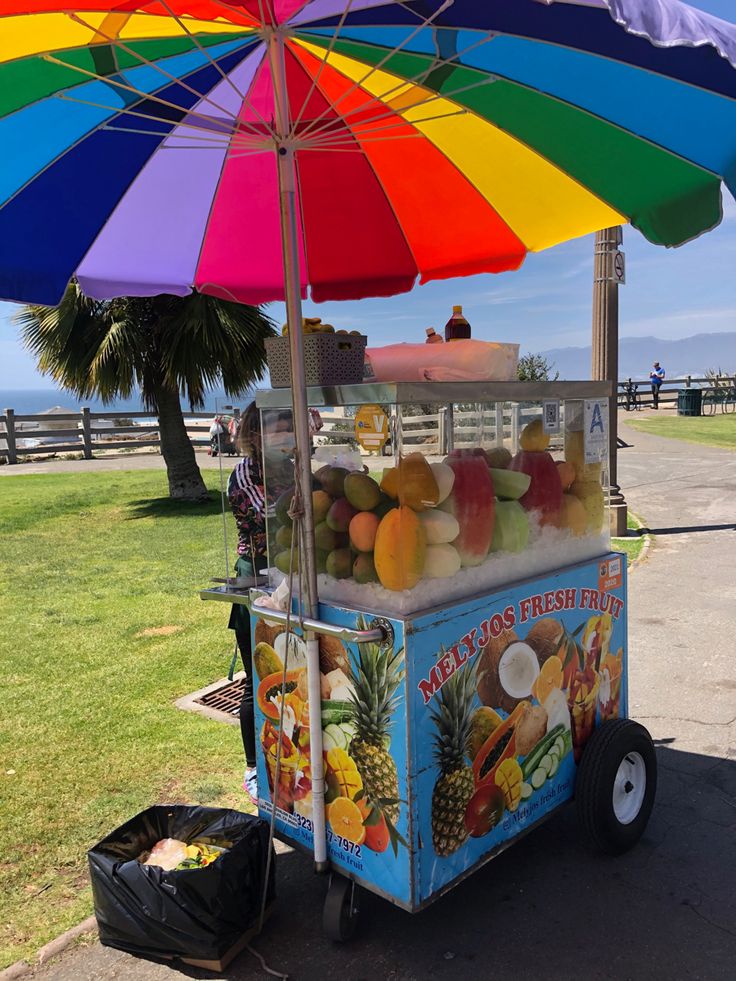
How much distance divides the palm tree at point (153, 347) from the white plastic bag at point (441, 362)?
8.86 m

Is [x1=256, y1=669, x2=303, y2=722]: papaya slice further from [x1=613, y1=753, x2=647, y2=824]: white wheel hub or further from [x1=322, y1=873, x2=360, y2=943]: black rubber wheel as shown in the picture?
[x1=613, y1=753, x2=647, y2=824]: white wheel hub

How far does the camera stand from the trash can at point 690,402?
90.1 ft

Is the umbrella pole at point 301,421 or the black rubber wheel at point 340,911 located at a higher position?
the umbrella pole at point 301,421

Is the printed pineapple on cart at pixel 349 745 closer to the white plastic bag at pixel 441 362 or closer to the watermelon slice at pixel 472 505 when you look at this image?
the watermelon slice at pixel 472 505

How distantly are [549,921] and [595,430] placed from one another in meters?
1.88

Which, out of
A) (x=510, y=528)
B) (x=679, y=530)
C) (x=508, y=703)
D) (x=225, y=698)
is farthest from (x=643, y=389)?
(x=508, y=703)

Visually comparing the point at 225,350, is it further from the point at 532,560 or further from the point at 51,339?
the point at 532,560

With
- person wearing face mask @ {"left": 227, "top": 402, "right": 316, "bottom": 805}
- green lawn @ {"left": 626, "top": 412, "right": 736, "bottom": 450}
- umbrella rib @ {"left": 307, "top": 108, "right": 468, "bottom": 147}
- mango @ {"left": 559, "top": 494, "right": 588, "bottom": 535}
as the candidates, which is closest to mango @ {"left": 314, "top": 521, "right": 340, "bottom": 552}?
person wearing face mask @ {"left": 227, "top": 402, "right": 316, "bottom": 805}

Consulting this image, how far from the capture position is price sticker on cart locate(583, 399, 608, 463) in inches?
125

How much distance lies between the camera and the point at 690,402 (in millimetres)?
27703

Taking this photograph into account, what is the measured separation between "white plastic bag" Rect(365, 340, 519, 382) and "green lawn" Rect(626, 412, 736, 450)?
16615 mm

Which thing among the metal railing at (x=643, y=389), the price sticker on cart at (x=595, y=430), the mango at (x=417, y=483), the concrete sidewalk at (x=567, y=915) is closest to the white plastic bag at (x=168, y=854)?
the concrete sidewalk at (x=567, y=915)

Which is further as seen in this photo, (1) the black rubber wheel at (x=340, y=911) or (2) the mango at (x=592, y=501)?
(2) the mango at (x=592, y=501)

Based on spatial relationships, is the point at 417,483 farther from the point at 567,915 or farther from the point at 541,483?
the point at 567,915
